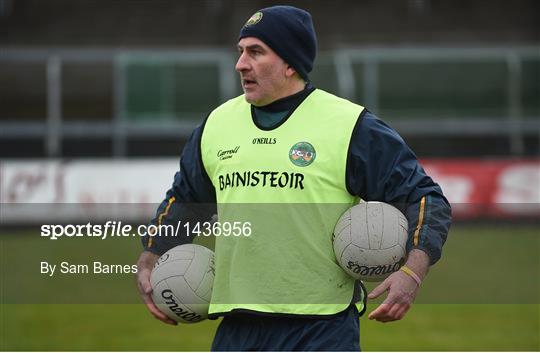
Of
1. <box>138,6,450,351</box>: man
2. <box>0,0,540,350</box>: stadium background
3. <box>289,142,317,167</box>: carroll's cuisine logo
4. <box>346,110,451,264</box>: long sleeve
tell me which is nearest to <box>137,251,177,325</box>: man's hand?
<box>138,6,450,351</box>: man

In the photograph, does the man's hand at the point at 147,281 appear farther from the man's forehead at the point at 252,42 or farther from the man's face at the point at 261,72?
the man's forehead at the point at 252,42

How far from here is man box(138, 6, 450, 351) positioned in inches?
169

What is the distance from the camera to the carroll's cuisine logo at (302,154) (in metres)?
4.37

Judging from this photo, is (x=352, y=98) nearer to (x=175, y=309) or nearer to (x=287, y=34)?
(x=287, y=34)

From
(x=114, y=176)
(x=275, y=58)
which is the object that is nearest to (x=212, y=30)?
(x=114, y=176)

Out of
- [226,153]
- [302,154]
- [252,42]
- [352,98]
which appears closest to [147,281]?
[226,153]

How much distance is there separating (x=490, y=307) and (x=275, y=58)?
8076 mm

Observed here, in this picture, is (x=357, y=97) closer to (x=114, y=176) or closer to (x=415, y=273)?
(x=114, y=176)

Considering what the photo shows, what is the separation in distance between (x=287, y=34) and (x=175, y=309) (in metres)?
1.17

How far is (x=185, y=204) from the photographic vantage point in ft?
15.5

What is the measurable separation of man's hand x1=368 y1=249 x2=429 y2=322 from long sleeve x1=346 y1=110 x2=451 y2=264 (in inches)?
3.5

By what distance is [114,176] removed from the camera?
1838 cm

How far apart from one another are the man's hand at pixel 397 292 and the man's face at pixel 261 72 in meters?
0.85

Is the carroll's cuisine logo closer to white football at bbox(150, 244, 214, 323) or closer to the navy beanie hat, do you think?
the navy beanie hat
